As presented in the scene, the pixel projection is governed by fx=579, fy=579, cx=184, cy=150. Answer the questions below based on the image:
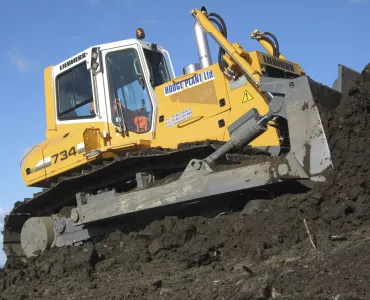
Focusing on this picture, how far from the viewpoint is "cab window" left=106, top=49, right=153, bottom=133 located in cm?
787

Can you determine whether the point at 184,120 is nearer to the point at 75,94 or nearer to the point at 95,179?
the point at 95,179

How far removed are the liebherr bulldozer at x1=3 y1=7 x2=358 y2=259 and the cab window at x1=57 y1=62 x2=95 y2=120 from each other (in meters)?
0.02

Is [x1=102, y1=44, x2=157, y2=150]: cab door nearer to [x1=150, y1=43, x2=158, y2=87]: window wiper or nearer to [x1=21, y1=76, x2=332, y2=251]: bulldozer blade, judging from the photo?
[x1=150, y1=43, x2=158, y2=87]: window wiper

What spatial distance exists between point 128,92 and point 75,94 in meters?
0.98

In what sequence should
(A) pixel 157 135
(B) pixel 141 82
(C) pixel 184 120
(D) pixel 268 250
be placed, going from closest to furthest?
1. (D) pixel 268 250
2. (C) pixel 184 120
3. (A) pixel 157 135
4. (B) pixel 141 82

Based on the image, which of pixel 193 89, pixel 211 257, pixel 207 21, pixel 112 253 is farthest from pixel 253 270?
pixel 207 21

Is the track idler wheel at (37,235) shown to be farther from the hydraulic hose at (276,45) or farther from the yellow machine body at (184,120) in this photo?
the hydraulic hose at (276,45)

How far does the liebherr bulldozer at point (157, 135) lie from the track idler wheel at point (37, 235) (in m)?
0.02

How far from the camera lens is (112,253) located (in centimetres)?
709

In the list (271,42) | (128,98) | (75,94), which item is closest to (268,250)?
(128,98)

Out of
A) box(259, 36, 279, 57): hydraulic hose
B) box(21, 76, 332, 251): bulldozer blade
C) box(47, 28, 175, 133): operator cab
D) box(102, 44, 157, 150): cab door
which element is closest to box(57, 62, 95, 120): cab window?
box(47, 28, 175, 133): operator cab

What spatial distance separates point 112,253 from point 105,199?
67 centimetres

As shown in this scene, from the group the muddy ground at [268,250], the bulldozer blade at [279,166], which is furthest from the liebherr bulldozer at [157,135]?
the muddy ground at [268,250]

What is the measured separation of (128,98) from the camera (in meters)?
8.07
